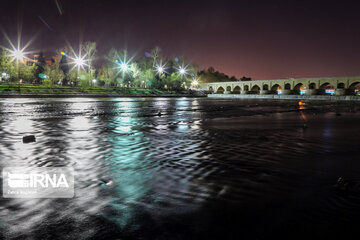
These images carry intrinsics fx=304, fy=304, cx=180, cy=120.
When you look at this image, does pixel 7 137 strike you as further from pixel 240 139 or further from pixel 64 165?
pixel 240 139

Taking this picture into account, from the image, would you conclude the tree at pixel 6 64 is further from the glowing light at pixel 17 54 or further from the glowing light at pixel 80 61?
the glowing light at pixel 80 61

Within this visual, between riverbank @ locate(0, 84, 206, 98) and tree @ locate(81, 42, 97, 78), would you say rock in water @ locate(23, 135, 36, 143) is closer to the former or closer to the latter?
riverbank @ locate(0, 84, 206, 98)

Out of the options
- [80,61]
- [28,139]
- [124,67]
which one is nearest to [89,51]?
[80,61]

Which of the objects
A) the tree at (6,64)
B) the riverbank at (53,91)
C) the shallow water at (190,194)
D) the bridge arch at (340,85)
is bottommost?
the shallow water at (190,194)

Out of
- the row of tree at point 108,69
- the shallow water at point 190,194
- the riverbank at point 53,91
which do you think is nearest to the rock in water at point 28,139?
the shallow water at point 190,194

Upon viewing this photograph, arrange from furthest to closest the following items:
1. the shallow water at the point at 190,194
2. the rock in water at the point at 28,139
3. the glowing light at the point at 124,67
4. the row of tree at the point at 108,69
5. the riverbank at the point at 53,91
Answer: the glowing light at the point at 124,67
the row of tree at the point at 108,69
the riverbank at the point at 53,91
the rock in water at the point at 28,139
the shallow water at the point at 190,194

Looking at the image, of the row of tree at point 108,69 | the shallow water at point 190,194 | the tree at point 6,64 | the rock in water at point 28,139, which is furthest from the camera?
the row of tree at point 108,69

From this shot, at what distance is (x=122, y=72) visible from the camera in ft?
283

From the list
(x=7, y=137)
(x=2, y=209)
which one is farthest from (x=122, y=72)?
(x=2, y=209)

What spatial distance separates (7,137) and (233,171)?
7.13 meters

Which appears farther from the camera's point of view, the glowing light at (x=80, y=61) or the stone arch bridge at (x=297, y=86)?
the stone arch bridge at (x=297, y=86)

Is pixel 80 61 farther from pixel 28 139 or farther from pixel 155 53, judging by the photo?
pixel 28 139

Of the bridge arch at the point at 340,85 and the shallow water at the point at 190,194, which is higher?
the bridge arch at the point at 340,85

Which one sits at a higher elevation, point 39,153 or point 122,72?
point 122,72
